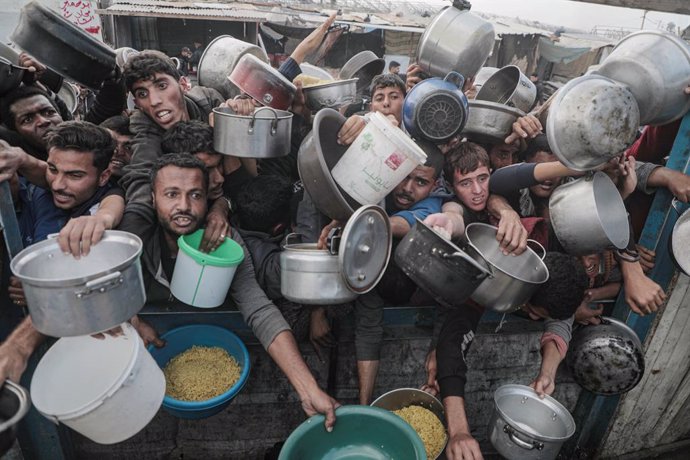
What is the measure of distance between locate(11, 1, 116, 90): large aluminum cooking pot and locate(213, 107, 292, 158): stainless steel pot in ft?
3.45

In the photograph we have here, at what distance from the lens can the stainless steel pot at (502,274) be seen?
2.18m

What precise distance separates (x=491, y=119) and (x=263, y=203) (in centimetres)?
165

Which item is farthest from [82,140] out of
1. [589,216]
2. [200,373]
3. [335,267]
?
[589,216]

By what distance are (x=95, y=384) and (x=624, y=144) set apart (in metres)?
2.83

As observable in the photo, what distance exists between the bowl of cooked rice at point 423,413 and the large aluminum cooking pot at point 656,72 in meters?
2.05

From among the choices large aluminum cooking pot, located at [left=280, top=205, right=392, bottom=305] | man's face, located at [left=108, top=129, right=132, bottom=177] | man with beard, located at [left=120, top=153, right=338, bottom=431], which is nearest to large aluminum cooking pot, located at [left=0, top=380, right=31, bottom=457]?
man with beard, located at [left=120, top=153, right=338, bottom=431]

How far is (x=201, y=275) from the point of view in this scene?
2.10 metres

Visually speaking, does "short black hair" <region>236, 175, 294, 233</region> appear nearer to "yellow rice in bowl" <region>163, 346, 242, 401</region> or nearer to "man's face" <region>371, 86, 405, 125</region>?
"yellow rice in bowl" <region>163, 346, 242, 401</region>

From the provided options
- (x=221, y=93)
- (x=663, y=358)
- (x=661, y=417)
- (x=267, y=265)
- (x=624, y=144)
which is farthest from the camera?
(x=221, y=93)

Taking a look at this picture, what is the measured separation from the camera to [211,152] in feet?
8.88

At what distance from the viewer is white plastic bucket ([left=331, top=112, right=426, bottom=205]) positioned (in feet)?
6.96

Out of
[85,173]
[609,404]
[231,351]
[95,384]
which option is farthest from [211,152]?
[609,404]

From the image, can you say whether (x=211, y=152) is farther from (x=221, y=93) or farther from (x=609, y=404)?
(x=609, y=404)

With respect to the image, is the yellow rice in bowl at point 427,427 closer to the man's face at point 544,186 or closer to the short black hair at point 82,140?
the man's face at point 544,186
